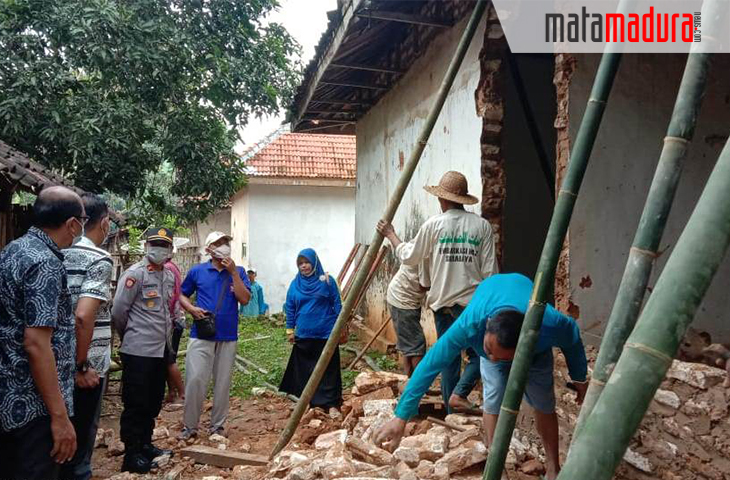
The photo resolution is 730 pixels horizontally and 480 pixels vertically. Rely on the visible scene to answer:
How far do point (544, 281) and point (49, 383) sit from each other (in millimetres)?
2119

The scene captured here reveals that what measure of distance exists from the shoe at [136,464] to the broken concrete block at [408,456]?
199 cm

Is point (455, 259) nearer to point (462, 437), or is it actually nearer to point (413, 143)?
point (462, 437)

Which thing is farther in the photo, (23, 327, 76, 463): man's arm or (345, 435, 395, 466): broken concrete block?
(345, 435, 395, 466): broken concrete block

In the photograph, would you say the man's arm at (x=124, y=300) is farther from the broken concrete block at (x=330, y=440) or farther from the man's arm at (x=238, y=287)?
the broken concrete block at (x=330, y=440)

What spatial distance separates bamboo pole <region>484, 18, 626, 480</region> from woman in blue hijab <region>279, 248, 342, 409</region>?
3.14m

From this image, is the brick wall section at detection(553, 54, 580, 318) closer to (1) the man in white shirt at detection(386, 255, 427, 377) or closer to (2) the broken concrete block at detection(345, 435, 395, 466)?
(2) the broken concrete block at detection(345, 435, 395, 466)

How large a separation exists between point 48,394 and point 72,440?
245mm

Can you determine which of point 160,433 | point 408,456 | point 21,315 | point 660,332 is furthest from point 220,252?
point 660,332

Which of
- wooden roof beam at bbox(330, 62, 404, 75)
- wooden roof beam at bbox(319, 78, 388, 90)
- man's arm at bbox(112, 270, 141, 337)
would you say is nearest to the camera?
man's arm at bbox(112, 270, 141, 337)

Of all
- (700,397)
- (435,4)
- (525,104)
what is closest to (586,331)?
(700,397)

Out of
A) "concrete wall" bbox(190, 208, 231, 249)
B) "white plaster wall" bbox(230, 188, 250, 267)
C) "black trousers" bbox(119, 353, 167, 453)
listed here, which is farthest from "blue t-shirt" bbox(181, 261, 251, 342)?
"concrete wall" bbox(190, 208, 231, 249)

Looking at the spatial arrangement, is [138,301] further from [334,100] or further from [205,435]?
[334,100]

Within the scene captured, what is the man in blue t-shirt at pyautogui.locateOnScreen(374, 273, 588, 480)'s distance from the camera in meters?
2.74

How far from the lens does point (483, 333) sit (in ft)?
9.86
